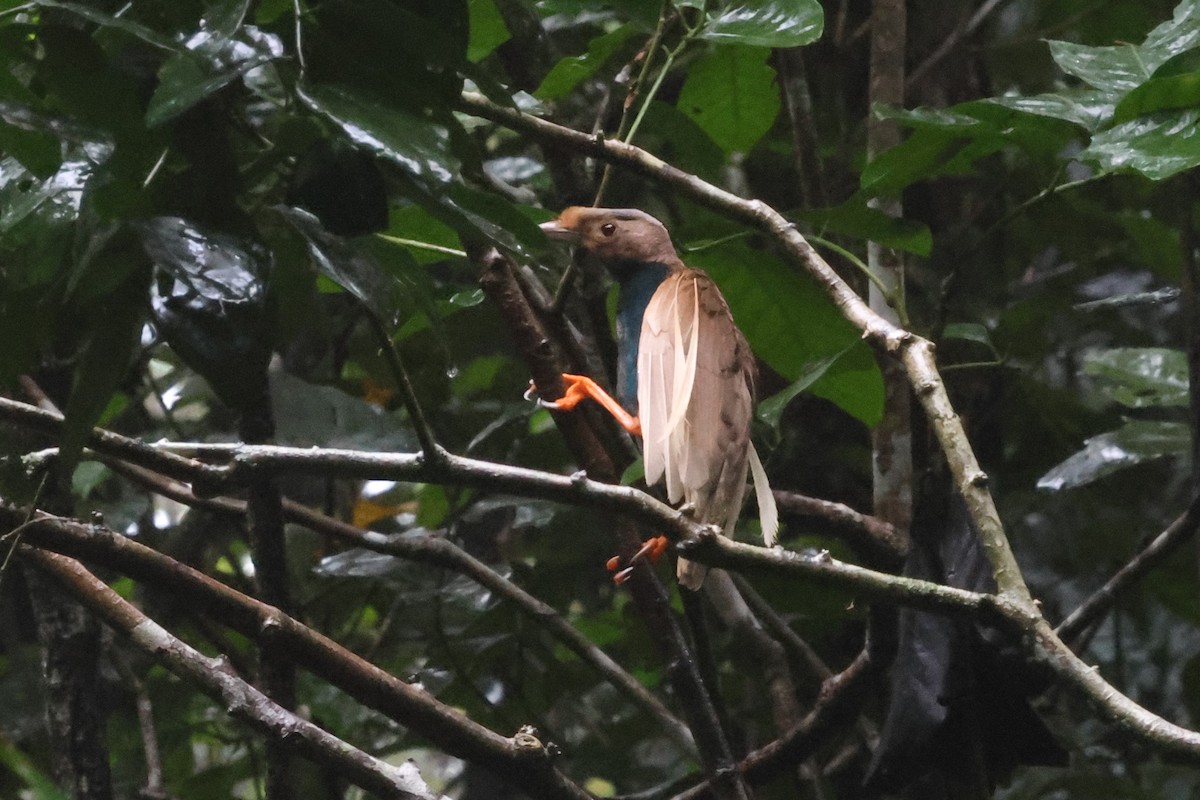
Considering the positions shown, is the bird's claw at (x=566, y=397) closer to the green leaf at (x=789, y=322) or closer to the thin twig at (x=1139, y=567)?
the green leaf at (x=789, y=322)

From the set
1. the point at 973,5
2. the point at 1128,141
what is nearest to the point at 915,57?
the point at 973,5

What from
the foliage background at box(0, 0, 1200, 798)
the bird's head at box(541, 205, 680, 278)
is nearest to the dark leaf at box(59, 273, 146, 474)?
the foliage background at box(0, 0, 1200, 798)

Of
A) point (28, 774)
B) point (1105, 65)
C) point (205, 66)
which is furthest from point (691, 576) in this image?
point (28, 774)

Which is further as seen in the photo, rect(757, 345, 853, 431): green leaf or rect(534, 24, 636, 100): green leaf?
rect(534, 24, 636, 100): green leaf

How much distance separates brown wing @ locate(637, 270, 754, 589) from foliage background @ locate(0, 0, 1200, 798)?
0.07m

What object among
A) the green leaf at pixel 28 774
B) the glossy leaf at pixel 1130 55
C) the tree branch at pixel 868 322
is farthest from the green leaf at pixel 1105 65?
the green leaf at pixel 28 774

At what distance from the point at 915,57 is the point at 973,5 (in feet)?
1.29

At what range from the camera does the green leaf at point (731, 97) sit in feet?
7.43

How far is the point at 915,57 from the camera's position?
3598 millimetres

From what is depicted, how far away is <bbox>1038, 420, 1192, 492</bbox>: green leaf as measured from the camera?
250 centimetres

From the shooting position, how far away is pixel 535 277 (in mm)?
2307

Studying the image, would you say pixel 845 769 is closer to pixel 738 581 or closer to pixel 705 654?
pixel 738 581

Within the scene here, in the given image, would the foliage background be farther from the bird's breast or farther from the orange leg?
the orange leg

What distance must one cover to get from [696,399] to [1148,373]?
1102mm
